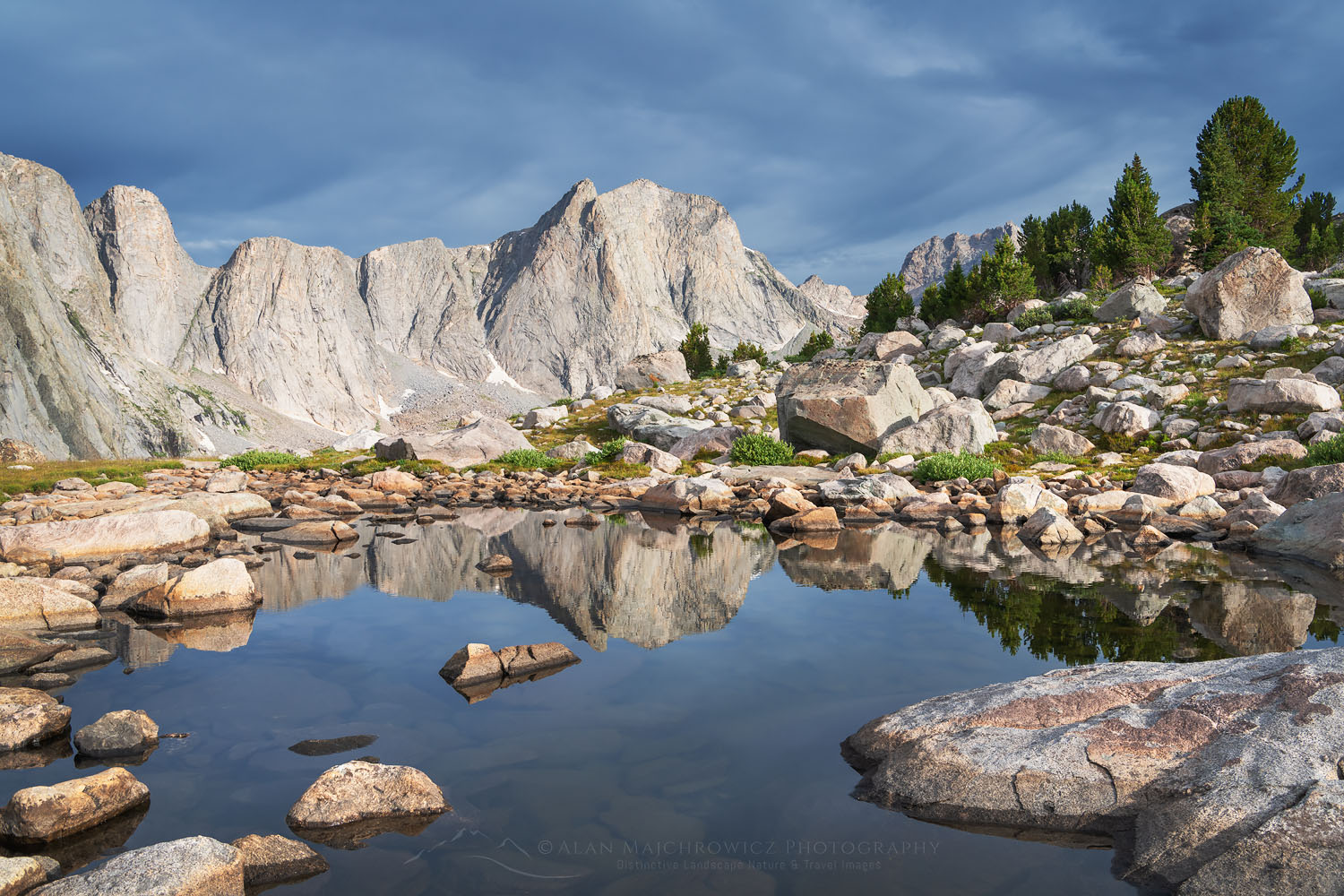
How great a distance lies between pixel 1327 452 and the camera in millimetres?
15828

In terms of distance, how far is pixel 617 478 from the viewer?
23750 mm

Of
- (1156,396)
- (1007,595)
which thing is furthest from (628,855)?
(1156,396)

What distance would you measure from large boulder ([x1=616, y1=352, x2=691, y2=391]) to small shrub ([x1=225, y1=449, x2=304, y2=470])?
823 inches

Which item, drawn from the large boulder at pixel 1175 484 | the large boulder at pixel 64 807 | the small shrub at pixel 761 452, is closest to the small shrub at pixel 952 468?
the large boulder at pixel 1175 484

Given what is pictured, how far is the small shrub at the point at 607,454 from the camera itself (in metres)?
26.9

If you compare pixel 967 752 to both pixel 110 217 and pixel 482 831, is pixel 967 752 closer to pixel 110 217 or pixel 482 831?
pixel 482 831

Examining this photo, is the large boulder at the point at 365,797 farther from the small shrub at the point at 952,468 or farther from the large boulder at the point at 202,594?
the small shrub at the point at 952,468

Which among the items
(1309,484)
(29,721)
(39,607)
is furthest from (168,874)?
(1309,484)

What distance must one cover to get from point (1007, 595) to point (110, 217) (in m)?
178

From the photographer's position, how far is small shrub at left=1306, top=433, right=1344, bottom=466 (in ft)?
51.1

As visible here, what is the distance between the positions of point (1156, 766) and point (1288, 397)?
2319 centimetres

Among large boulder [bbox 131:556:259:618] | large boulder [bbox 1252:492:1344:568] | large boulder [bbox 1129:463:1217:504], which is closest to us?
large boulder [bbox 131:556:259:618]

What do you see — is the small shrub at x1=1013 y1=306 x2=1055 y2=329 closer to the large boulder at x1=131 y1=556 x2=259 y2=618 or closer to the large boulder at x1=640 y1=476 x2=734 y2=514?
the large boulder at x1=640 y1=476 x2=734 y2=514

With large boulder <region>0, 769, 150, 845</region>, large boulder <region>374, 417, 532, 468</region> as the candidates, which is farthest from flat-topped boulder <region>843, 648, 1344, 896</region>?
large boulder <region>374, 417, 532, 468</region>
